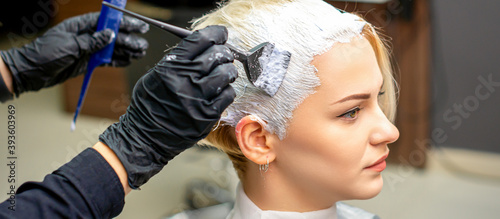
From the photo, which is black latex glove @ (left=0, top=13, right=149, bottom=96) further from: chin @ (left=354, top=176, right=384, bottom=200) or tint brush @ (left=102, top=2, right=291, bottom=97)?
chin @ (left=354, top=176, right=384, bottom=200)

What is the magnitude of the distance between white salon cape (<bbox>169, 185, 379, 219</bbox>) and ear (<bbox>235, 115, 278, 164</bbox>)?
18 cm

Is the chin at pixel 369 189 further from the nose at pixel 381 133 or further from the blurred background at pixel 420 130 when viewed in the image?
the blurred background at pixel 420 130

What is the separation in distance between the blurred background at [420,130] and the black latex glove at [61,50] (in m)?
0.82

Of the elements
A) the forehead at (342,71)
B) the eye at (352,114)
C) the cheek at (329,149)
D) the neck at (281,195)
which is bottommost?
the neck at (281,195)

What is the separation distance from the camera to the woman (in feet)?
3.79

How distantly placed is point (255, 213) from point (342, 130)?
39cm

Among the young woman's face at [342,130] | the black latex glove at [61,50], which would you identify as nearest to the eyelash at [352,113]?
the young woman's face at [342,130]

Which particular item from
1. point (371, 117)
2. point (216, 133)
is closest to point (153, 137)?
point (216, 133)

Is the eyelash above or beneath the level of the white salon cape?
above

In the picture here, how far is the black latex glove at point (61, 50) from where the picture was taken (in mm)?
1628

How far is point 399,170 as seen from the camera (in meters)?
3.11

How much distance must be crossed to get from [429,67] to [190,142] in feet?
7.95

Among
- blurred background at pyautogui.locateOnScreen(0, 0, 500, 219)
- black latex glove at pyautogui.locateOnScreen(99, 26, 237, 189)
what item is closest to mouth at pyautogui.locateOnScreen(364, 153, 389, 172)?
black latex glove at pyautogui.locateOnScreen(99, 26, 237, 189)

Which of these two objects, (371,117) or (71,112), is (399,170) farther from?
(71,112)
